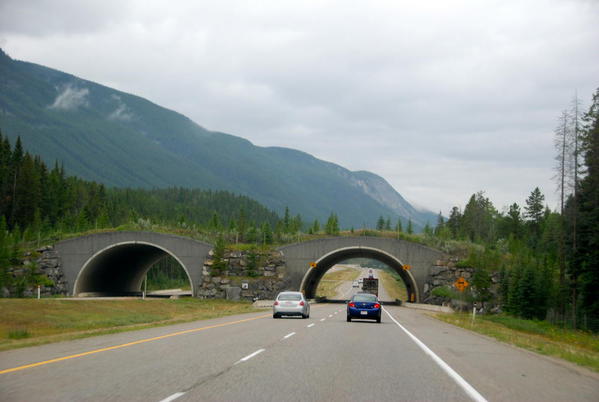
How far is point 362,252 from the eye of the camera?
2628 inches

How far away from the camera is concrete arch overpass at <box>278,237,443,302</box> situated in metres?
61.2

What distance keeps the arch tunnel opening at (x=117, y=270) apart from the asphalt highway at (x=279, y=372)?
47461 millimetres

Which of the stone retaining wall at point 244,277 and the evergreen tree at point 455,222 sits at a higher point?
the evergreen tree at point 455,222

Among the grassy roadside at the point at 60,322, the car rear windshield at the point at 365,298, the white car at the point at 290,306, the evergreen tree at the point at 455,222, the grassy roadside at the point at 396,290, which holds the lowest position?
the grassy roadside at the point at 396,290

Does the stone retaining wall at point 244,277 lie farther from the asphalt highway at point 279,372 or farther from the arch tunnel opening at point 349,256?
the asphalt highway at point 279,372

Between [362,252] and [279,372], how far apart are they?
5624 cm

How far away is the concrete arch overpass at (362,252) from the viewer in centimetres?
6119

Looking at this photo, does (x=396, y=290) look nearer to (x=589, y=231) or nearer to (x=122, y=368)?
(x=589, y=231)

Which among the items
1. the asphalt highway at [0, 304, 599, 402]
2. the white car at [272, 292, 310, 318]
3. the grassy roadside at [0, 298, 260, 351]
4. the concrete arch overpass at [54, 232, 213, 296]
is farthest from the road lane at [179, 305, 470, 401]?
the concrete arch overpass at [54, 232, 213, 296]

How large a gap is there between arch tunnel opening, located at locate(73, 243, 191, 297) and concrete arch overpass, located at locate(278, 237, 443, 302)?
1089 cm

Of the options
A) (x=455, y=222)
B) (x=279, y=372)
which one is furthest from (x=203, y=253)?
Answer: (x=455, y=222)

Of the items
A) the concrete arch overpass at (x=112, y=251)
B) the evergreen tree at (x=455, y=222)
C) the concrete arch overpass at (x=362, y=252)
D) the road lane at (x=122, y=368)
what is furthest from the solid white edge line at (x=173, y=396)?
the evergreen tree at (x=455, y=222)

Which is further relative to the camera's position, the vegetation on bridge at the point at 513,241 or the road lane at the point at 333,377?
the vegetation on bridge at the point at 513,241

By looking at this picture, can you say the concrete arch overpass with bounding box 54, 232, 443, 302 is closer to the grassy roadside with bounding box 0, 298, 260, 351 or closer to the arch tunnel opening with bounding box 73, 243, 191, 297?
the arch tunnel opening with bounding box 73, 243, 191, 297
